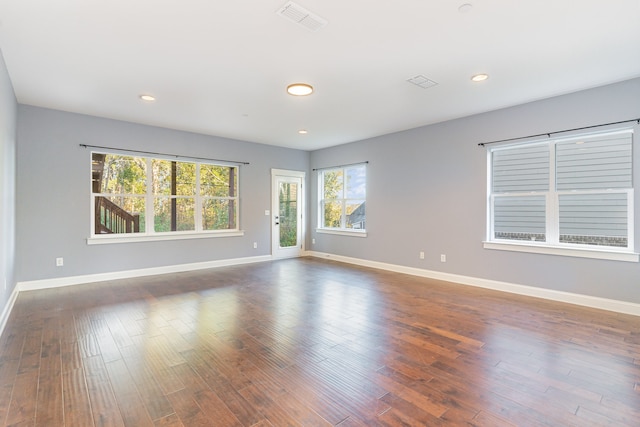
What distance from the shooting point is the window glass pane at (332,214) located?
7.24 m

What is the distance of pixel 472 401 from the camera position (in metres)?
1.91

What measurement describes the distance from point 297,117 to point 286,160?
2468 mm

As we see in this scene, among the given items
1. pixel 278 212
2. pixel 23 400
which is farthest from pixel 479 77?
pixel 278 212

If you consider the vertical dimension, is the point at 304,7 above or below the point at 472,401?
above

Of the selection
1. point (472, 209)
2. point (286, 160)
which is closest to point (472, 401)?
point (472, 209)

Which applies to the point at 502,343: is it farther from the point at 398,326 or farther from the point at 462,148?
the point at 462,148

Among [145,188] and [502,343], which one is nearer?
[502,343]

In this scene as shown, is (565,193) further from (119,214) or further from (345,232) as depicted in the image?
(119,214)

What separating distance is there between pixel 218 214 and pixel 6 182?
3307 millimetres

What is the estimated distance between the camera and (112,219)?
5.20m

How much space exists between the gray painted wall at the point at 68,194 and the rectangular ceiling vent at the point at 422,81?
13.9ft

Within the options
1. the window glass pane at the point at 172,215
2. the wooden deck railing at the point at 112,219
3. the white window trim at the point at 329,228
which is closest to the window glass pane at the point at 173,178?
the window glass pane at the point at 172,215

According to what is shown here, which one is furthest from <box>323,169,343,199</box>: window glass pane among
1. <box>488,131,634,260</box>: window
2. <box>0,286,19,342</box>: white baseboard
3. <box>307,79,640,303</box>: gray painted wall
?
<box>0,286,19,342</box>: white baseboard

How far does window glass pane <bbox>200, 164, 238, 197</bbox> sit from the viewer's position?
6227 millimetres
